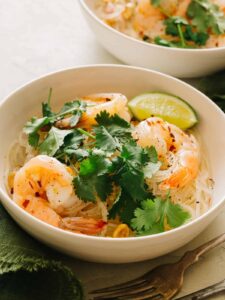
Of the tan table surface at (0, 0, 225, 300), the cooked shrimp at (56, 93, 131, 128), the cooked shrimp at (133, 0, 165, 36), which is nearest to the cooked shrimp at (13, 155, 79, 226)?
the cooked shrimp at (56, 93, 131, 128)

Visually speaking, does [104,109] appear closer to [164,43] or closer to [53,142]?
[53,142]

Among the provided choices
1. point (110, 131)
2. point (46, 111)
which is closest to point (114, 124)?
point (110, 131)

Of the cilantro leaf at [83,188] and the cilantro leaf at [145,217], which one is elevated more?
the cilantro leaf at [83,188]

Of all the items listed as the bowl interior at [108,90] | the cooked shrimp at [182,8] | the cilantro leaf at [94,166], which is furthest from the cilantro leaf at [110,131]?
the cooked shrimp at [182,8]

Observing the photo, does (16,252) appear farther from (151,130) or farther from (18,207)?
(151,130)

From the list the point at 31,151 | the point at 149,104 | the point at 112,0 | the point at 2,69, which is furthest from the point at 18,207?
the point at 112,0

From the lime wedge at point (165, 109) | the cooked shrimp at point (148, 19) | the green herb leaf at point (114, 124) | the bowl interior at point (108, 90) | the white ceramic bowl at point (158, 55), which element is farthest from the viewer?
the cooked shrimp at point (148, 19)

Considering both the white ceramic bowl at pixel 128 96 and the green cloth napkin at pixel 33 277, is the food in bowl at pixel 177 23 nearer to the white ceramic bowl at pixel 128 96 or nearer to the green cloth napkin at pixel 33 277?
the white ceramic bowl at pixel 128 96
